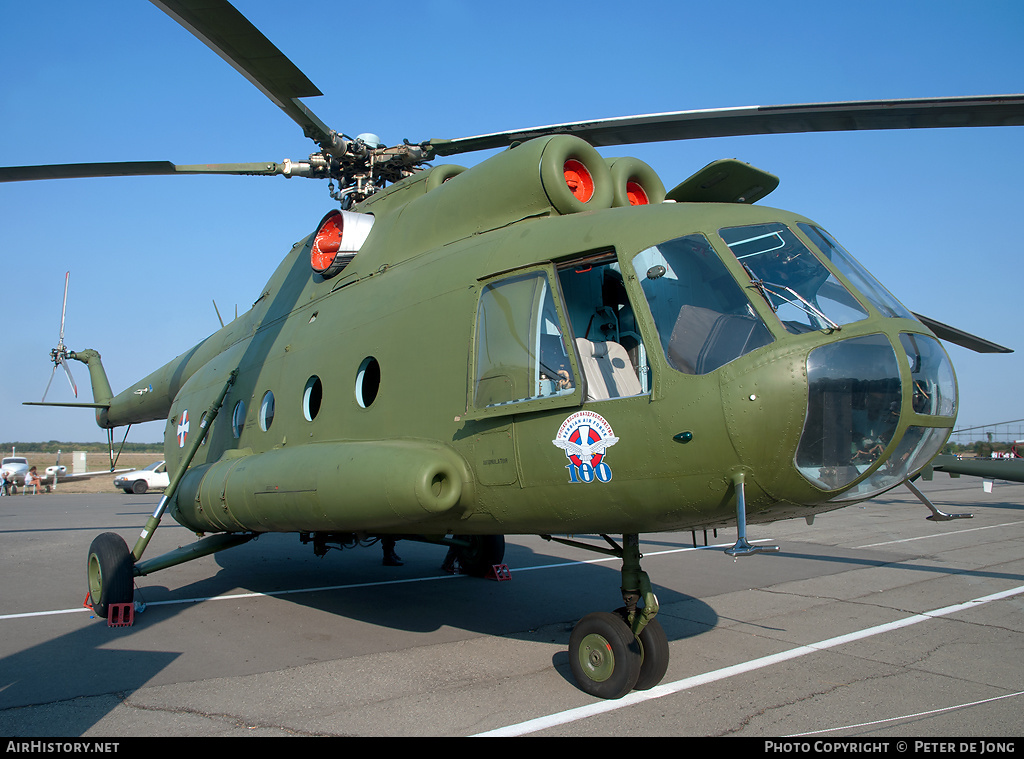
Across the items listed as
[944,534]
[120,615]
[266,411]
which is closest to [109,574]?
[120,615]

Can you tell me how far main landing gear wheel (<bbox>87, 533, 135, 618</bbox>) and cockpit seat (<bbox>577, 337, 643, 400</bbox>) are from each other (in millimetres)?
5610

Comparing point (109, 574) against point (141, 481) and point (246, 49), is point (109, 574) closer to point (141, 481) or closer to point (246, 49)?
point (246, 49)

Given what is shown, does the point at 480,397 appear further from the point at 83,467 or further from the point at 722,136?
the point at 83,467

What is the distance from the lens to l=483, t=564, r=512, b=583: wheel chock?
32.5 feet

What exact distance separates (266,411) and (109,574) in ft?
7.48

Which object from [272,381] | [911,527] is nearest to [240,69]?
[272,381]

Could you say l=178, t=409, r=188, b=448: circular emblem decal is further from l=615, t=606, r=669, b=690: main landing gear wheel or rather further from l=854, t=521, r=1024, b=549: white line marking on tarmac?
l=854, t=521, r=1024, b=549: white line marking on tarmac

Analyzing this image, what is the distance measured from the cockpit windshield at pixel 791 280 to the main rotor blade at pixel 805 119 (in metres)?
1.09

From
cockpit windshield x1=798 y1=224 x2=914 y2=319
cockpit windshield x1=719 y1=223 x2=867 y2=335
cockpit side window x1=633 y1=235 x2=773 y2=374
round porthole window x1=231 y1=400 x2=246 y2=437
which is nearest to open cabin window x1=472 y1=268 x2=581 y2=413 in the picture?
cockpit side window x1=633 y1=235 x2=773 y2=374

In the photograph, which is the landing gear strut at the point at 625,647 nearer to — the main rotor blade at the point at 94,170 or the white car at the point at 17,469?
the main rotor blade at the point at 94,170

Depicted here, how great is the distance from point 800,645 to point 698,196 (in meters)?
4.24

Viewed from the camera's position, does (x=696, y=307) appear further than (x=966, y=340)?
No

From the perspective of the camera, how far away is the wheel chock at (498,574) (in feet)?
32.5

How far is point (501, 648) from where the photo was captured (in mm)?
6348
